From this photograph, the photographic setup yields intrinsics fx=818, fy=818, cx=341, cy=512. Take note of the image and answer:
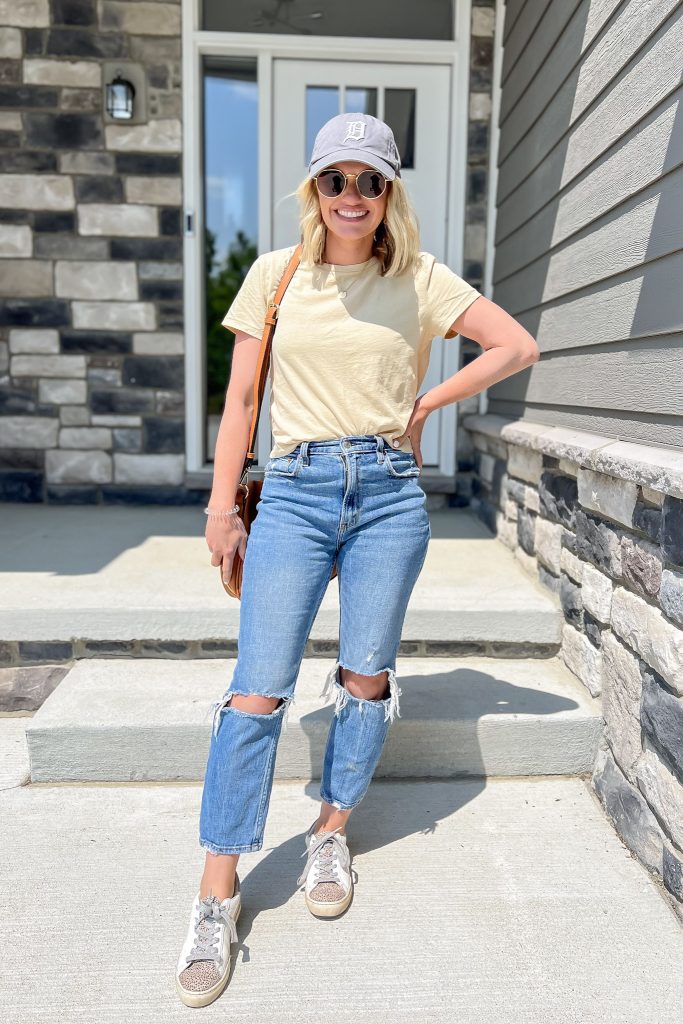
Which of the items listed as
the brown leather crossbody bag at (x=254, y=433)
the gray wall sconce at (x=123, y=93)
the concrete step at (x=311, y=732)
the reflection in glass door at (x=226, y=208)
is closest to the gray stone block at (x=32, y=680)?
the concrete step at (x=311, y=732)

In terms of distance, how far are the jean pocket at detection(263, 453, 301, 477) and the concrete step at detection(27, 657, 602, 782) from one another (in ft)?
3.01

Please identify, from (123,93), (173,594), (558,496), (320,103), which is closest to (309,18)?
(320,103)

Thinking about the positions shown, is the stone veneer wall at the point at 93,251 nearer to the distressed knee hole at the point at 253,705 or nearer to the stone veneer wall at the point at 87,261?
the stone veneer wall at the point at 87,261

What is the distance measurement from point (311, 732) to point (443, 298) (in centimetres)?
125

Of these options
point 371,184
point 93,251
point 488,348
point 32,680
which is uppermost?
point 93,251

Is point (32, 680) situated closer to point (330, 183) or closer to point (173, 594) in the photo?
point (173, 594)

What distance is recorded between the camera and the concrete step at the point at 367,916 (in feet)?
4.98

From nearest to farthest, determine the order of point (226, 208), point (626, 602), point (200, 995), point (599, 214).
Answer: point (200, 995) < point (626, 602) < point (599, 214) < point (226, 208)

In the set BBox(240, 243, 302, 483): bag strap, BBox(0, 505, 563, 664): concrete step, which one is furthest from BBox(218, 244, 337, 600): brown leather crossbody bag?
BBox(0, 505, 563, 664): concrete step

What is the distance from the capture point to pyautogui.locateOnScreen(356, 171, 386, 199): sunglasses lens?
5.16 feet

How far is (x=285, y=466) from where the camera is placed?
65.1 inches

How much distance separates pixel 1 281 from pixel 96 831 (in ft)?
10.3

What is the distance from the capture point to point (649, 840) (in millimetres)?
1921

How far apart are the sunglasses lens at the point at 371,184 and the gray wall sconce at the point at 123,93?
9.82 feet
